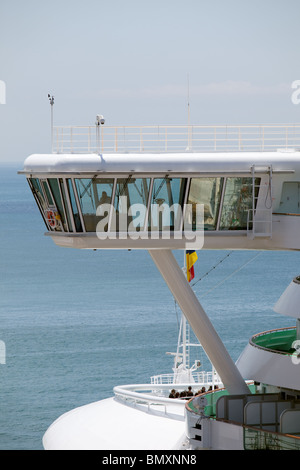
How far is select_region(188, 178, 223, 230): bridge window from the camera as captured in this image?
3341 cm

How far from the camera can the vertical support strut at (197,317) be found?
35.0 m

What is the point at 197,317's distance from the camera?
116 ft

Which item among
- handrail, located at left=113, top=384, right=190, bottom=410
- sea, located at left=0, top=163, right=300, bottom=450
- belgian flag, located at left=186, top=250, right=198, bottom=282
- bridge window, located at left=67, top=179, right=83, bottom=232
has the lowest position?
sea, located at left=0, top=163, right=300, bottom=450

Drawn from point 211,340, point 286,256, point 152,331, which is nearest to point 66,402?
point 152,331

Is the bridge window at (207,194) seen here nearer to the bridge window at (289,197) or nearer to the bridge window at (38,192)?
the bridge window at (289,197)

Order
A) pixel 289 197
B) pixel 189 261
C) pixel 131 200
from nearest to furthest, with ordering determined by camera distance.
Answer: pixel 131 200 < pixel 289 197 < pixel 189 261

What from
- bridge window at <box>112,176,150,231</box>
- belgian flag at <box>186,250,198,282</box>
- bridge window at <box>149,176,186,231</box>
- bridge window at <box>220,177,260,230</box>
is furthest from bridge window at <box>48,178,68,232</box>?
belgian flag at <box>186,250,198,282</box>

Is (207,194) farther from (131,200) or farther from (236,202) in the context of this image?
(131,200)

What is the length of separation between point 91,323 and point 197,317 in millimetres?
61573

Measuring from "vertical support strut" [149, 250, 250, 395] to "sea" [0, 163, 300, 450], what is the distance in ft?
57.4

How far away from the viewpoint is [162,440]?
47.2 m

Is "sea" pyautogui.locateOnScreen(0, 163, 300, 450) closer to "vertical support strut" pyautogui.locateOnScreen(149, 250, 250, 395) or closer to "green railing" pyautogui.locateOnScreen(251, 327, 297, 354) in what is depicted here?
"green railing" pyautogui.locateOnScreen(251, 327, 297, 354)

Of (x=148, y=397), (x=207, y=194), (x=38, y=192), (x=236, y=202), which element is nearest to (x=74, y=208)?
(x=38, y=192)

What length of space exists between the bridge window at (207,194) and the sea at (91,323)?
1956 cm
